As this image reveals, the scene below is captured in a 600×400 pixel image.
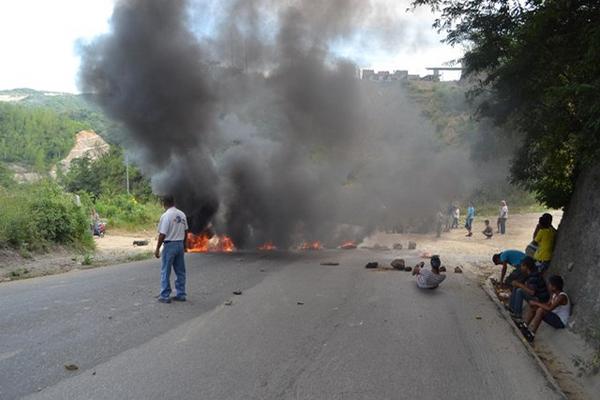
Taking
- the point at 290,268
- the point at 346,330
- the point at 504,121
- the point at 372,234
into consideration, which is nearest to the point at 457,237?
the point at 372,234

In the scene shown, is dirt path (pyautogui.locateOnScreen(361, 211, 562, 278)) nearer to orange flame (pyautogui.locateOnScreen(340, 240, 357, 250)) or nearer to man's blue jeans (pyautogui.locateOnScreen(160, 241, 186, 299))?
orange flame (pyautogui.locateOnScreen(340, 240, 357, 250))

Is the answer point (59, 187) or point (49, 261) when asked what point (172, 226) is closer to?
point (49, 261)

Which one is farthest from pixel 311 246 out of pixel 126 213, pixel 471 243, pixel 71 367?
pixel 126 213

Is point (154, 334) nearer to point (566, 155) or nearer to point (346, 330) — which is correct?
point (346, 330)

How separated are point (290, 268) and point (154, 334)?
5.97m

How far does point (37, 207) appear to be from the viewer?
49.6ft

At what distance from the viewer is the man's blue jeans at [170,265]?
747 centimetres

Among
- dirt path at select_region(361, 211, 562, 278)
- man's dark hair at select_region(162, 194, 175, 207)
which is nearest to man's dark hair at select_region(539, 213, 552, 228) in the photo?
dirt path at select_region(361, 211, 562, 278)

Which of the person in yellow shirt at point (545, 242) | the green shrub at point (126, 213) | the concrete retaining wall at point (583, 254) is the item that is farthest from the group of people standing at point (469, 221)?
the green shrub at point (126, 213)

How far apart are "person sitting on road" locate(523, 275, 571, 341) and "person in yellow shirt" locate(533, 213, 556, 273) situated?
246 centimetres

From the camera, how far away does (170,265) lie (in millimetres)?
7512

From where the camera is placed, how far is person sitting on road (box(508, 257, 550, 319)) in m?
7.55

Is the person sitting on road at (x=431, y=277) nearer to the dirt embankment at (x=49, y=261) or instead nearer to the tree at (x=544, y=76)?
the tree at (x=544, y=76)

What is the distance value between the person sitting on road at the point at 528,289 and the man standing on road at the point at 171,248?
4.76m
